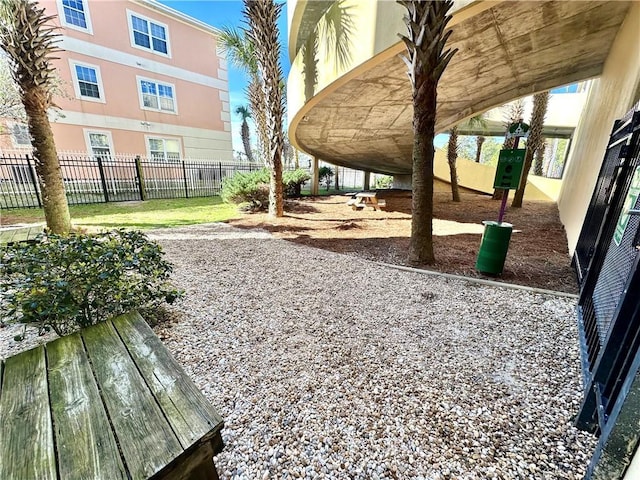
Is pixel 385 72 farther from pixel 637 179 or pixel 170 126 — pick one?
pixel 170 126

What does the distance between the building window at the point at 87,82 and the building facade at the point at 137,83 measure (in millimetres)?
39

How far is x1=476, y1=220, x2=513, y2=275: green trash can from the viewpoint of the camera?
12.9ft

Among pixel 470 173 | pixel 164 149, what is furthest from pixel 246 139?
pixel 470 173

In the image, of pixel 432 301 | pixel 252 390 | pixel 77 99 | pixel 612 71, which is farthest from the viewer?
pixel 77 99

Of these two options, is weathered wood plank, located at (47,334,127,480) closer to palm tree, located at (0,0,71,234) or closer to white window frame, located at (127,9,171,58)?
palm tree, located at (0,0,71,234)

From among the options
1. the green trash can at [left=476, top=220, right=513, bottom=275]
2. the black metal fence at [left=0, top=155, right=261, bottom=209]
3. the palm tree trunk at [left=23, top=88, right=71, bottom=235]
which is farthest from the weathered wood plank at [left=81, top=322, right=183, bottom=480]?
the black metal fence at [left=0, top=155, right=261, bottom=209]

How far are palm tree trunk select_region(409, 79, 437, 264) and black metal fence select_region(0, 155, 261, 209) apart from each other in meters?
12.1

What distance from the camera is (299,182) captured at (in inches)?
542

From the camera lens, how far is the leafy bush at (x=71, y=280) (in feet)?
6.76

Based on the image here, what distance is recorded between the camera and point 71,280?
2174mm

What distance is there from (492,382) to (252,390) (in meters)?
1.84

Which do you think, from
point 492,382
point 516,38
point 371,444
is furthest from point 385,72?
point 371,444

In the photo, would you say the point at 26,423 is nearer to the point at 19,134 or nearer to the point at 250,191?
the point at 250,191

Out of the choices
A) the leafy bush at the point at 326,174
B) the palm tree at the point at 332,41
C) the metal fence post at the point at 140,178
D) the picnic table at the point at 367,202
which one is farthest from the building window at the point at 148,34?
the picnic table at the point at 367,202
